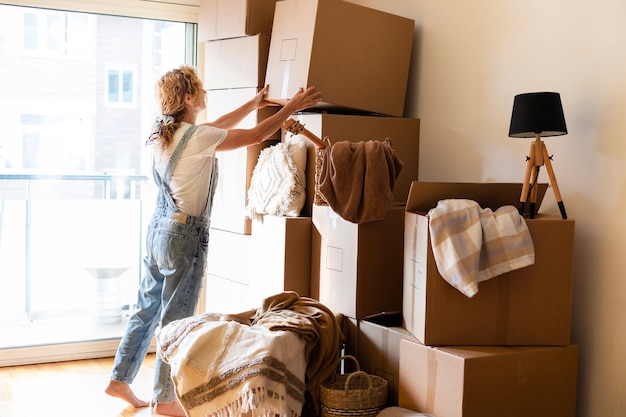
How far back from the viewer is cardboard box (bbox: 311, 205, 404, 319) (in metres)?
2.91

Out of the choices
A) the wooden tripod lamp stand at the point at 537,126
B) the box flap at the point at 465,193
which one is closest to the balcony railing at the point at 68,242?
the box flap at the point at 465,193

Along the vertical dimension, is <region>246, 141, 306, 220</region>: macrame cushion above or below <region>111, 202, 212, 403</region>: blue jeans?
above

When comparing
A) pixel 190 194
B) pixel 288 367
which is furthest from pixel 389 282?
pixel 190 194

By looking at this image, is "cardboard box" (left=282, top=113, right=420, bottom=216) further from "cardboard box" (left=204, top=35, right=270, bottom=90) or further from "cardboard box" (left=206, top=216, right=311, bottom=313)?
"cardboard box" (left=204, top=35, right=270, bottom=90)

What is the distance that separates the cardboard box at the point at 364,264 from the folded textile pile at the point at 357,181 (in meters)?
0.09

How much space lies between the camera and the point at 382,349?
9.29 ft

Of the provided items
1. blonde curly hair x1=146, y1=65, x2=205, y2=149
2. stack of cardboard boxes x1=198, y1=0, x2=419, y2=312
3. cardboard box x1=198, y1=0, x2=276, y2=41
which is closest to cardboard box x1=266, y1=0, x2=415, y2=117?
stack of cardboard boxes x1=198, y1=0, x2=419, y2=312

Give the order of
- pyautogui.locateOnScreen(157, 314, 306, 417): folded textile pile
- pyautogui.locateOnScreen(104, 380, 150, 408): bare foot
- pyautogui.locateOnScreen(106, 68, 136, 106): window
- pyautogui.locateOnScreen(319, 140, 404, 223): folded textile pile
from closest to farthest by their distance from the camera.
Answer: pyautogui.locateOnScreen(157, 314, 306, 417): folded textile pile → pyautogui.locateOnScreen(319, 140, 404, 223): folded textile pile → pyautogui.locateOnScreen(104, 380, 150, 408): bare foot → pyautogui.locateOnScreen(106, 68, 136, 106): window

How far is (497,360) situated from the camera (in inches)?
97.2

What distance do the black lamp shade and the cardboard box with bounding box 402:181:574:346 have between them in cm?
30

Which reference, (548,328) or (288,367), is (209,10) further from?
(548,328)

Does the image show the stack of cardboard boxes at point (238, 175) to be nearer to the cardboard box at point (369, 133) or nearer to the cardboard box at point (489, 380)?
the cardboard box at point (369, 133)

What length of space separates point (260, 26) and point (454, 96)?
975 mm

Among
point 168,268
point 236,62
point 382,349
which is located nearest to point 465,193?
point 382,349
